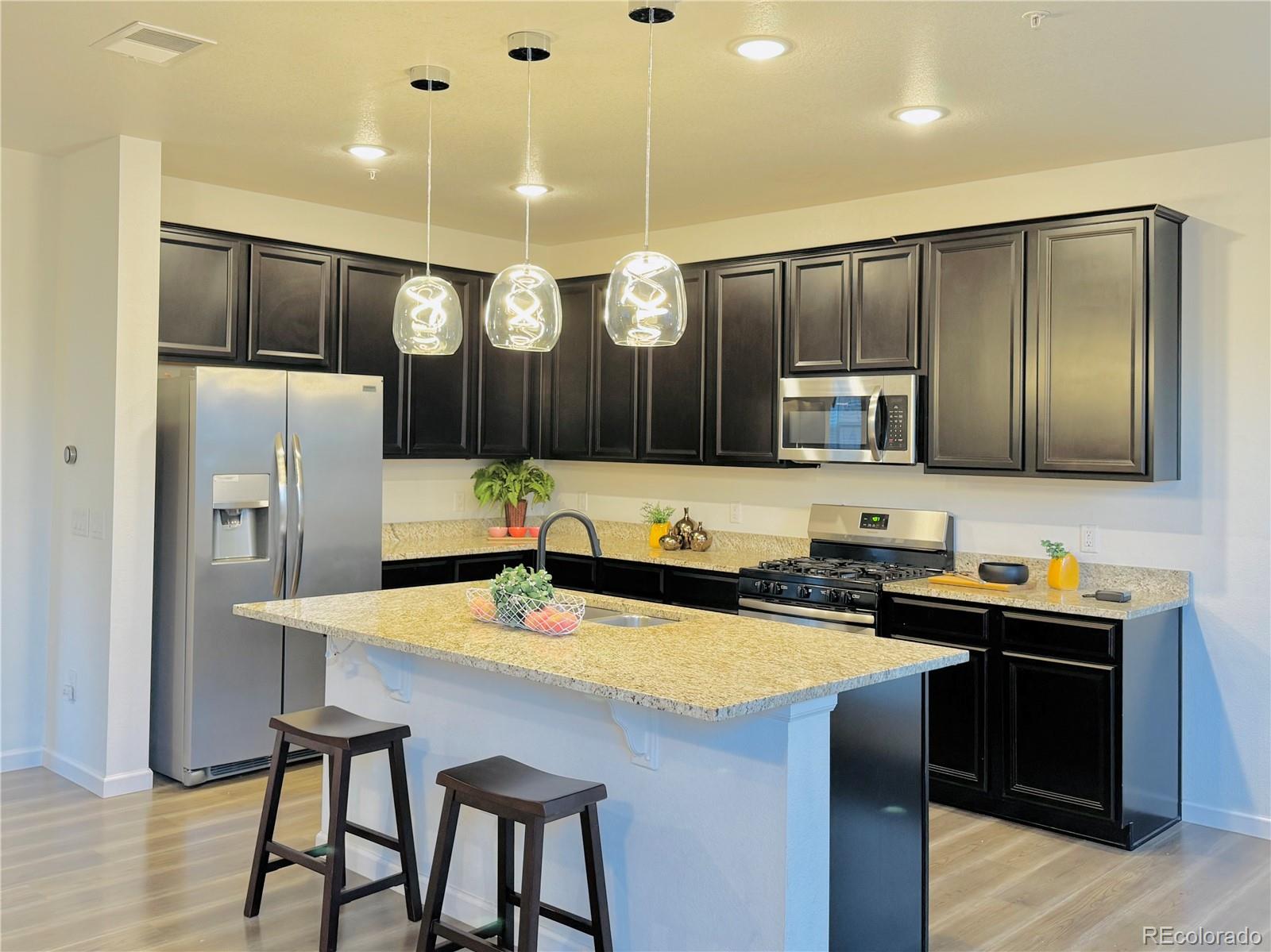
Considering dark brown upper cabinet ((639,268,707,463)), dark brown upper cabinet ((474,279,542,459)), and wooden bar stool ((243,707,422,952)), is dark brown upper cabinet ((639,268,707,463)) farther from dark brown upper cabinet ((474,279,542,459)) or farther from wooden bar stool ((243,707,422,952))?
wooden bar stool ((243,707,422,952))

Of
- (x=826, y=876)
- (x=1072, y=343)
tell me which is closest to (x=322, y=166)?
(x=1072, y=343)

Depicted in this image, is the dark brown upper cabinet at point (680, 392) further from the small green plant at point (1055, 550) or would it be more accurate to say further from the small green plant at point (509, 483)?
the small green plant at point (1055, 550)

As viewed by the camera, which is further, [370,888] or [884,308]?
[884,308]

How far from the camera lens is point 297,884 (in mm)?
3600

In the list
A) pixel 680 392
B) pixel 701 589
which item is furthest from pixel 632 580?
pixel 680 392

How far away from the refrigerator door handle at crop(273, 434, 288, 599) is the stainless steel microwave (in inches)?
90.7

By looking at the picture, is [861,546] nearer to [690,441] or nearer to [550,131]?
[690,441]

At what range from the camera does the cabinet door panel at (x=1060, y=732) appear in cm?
400

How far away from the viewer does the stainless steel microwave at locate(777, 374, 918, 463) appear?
15.9 feet

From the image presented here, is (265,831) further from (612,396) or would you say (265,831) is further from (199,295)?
(612,396)

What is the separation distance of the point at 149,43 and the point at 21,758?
324 centimetres

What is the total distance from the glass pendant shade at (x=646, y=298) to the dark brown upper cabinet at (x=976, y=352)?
229 centimetres

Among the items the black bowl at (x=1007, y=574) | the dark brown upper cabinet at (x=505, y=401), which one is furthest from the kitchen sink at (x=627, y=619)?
the dark brown upper cabinet at (x=505, y=401)

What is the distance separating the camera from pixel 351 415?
201 inches
